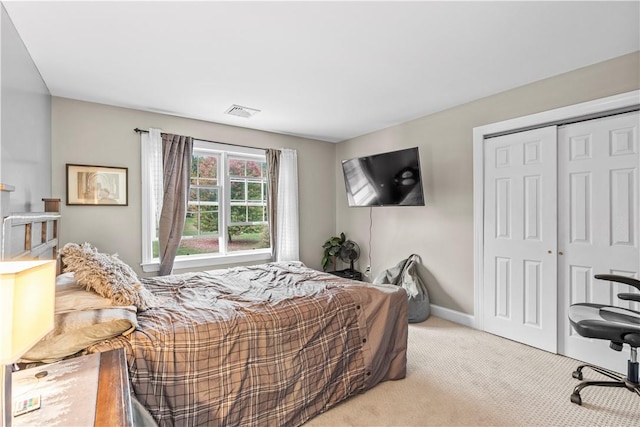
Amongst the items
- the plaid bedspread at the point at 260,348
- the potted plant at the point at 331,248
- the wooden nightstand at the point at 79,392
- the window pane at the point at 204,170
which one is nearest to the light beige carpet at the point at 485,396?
the plaid bedspread at the point at 260,348

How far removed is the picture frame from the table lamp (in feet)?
9.12

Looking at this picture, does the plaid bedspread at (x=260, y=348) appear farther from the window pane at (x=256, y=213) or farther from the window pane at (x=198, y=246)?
the window pane at (x=256, y=213)

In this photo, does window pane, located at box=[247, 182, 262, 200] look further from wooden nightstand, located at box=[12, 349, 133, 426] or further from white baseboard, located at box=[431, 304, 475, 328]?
wooden nightstand, located at box=[12, 349, 133, 426]

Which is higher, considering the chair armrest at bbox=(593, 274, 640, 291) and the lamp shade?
the lamp shade

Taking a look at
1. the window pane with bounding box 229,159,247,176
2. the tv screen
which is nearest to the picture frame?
the window pane with bounding box 229,159,247,176

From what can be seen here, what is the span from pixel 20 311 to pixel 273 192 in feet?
12.4

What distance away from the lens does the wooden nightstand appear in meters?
0.87

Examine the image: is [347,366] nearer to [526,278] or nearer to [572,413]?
[572,413]

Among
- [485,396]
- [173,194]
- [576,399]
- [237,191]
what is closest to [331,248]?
[237,191]

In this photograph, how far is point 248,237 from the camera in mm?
4453

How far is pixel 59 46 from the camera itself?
2.17 meters

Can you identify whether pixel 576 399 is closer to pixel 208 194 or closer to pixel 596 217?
pixel 596 217

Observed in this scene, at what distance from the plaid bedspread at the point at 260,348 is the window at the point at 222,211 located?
52.1 inches

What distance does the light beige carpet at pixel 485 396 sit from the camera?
6.24 ft
